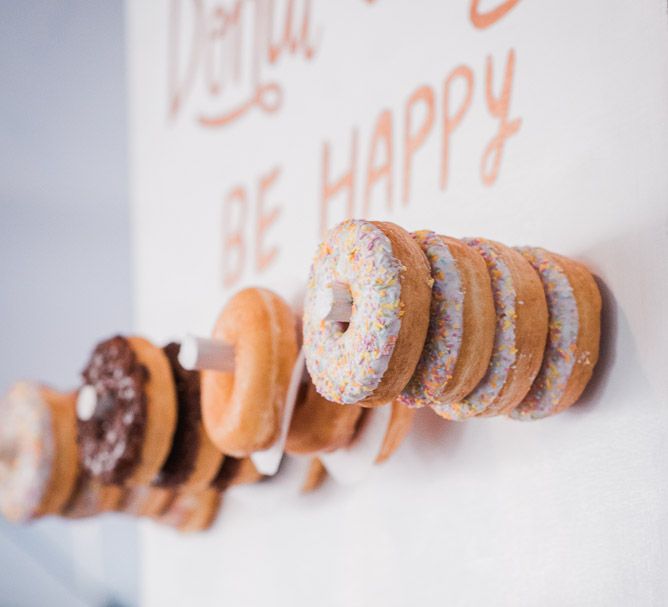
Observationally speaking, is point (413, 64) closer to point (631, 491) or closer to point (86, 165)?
point (631, 491)

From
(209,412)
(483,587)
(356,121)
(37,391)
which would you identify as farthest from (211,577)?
(356,121)

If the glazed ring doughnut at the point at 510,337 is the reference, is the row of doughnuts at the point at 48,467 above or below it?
below

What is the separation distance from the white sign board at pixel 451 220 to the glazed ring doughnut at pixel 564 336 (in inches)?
1.3

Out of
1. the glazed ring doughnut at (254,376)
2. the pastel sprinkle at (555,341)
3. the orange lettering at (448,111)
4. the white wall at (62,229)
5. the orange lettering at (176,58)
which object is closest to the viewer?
the pastel sprinkle at (555,341)

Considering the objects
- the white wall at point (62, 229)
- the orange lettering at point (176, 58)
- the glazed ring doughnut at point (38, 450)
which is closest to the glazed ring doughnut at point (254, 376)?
the glazed ring doughnut at point (38, 450)

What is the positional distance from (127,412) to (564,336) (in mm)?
680

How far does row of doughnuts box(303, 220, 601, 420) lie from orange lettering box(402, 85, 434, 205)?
1.25 ft

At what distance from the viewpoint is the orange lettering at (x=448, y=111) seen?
46.9 inches

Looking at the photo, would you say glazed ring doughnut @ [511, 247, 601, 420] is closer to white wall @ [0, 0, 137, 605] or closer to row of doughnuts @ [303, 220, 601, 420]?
row of doughnuts @ [303, 220, 601, 420]

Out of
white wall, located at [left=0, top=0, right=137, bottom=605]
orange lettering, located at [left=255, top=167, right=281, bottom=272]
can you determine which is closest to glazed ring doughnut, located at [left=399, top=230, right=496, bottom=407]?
orange lettering, located at [left=255, top=167, right=281, bottom=272]

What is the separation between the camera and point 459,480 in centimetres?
115

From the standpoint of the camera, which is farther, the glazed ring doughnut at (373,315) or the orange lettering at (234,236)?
the orange lettering at (234,236)

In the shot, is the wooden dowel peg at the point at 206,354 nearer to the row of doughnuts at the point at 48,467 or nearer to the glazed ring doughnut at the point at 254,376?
the glazed ring doughnut at the point at 254,376

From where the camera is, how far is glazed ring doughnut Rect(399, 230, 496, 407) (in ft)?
2.73
